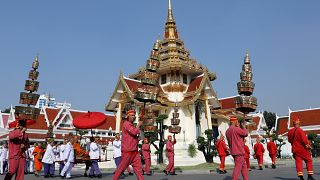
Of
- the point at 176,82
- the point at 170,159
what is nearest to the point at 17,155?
the point at 170,159

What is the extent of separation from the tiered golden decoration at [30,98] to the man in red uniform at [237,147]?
7.01m

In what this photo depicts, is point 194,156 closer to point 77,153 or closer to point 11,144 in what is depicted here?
point 77,153

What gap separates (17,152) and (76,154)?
464cm

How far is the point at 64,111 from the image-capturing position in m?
36.5

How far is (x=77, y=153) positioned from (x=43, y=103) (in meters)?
63.3

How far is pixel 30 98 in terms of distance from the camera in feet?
39.1

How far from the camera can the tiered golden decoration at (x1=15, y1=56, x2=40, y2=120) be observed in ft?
37.8

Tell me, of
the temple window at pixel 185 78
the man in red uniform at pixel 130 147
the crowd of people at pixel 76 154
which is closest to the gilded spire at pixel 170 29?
the temple window at pixel 185 78

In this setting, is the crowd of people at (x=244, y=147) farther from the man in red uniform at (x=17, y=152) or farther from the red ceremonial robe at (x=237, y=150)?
the man in red uniform at (x=17, y=152)

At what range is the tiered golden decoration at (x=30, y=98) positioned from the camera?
37.8ft

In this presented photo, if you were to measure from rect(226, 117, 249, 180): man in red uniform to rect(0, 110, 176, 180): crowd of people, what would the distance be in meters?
2.05

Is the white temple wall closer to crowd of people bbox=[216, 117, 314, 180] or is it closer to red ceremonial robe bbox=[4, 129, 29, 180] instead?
crowd of people bbox=[216, 117, 314, 180]

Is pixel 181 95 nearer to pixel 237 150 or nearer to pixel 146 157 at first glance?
pixel 146 157

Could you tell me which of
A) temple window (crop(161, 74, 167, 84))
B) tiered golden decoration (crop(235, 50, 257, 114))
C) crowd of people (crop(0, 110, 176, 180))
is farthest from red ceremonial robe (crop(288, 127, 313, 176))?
temple window (crop(161, 74, 167, 84))
